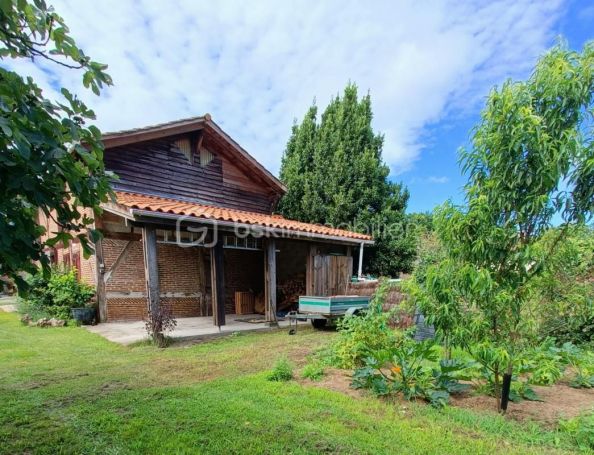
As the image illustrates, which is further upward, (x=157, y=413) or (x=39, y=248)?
(x=39, y=248)

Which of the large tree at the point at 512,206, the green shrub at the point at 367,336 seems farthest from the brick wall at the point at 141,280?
the large tree at the point at 512,206

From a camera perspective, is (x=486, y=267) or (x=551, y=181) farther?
(x=486, y=267)

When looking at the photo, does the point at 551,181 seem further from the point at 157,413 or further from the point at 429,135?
the point at 429,135

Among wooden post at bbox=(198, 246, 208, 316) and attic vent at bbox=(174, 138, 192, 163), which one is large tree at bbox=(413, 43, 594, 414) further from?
attic vent at bbox=(174, 138, 192, 163)

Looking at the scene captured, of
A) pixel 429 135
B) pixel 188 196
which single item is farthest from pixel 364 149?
pixel 188 196

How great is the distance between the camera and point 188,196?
11.5 metres

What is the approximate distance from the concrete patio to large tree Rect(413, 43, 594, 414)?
5928mm

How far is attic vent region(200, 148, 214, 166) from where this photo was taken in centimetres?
1217

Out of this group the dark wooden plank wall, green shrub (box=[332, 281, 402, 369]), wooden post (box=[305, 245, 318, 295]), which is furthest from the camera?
wooden post (box=[305, 245, 318, 295])

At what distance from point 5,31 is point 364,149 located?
1649 cm

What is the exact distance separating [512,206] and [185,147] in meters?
10.6

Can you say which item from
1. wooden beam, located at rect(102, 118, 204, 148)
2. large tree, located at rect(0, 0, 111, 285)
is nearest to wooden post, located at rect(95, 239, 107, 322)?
wooden beam, located at rect(102, 118, 204, 148)

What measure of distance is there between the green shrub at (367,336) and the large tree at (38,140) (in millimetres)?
4110

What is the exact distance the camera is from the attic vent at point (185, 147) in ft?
38.0
